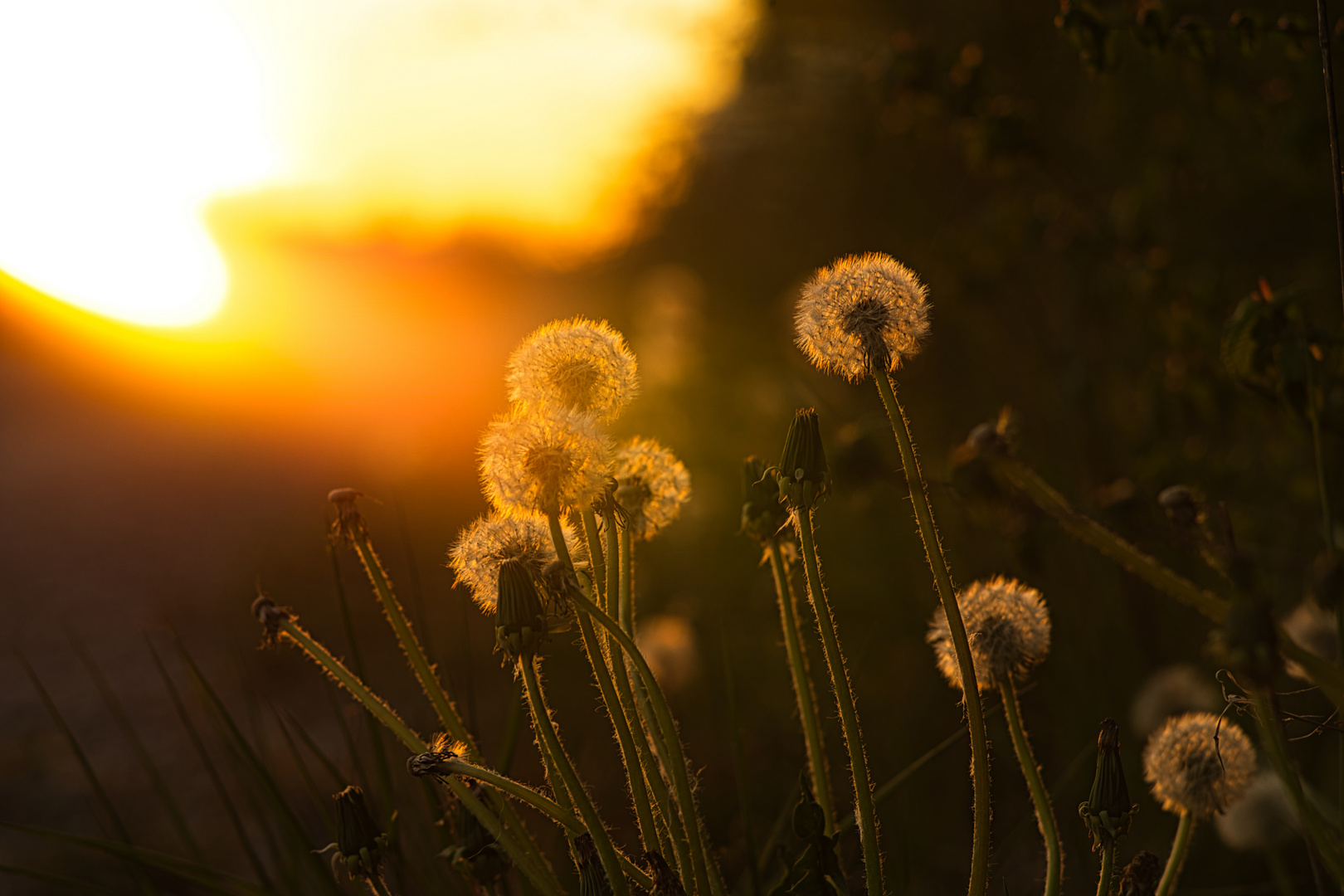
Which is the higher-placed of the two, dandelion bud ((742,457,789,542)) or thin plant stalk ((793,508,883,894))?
dandelion bud ((742,457,789,542))

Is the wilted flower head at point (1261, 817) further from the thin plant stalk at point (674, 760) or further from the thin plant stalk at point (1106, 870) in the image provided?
the thin plant stalk at point (674, 760)

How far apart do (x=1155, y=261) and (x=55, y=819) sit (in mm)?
3990

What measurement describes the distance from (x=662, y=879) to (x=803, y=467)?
0.35 meters

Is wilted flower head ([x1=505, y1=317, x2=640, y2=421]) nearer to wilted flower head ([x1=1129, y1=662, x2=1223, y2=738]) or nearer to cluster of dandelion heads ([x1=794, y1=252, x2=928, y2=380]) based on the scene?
cluster of dandelion heads ([x1=794, y1=252, x2=928, y2=380])

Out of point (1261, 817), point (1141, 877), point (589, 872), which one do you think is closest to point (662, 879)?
point (589, 872)

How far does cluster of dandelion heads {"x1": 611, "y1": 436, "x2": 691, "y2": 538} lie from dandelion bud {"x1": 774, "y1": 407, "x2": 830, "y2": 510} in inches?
8.4

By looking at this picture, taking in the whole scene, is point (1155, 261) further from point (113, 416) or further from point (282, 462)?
point (113, 416)

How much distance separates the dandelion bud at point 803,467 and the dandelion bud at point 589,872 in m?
0.32

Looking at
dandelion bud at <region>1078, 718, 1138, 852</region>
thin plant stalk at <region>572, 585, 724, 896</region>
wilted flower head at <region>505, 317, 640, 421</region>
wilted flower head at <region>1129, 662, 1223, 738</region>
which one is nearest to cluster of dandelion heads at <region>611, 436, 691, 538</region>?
wilted flower head at <region>505, 317, 640, 421</region>

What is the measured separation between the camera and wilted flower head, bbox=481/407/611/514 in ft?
2.43

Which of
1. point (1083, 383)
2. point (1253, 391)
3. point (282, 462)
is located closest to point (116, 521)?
point (282, 462)

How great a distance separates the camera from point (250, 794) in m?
1.32

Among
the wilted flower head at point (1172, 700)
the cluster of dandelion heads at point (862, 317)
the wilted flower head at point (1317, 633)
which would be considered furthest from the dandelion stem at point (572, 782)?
the wilted flower head at point (1172, 700)

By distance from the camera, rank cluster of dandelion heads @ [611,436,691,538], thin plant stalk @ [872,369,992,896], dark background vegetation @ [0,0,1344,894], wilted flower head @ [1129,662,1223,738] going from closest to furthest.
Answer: thin plant stalk @ [872,369,992,896]
cluster of dandelion heads @ [611,436,691,538]
dark background vegetation @ [0,0,1344,894]
wilted flower head @ [1129,662,1223,738]
